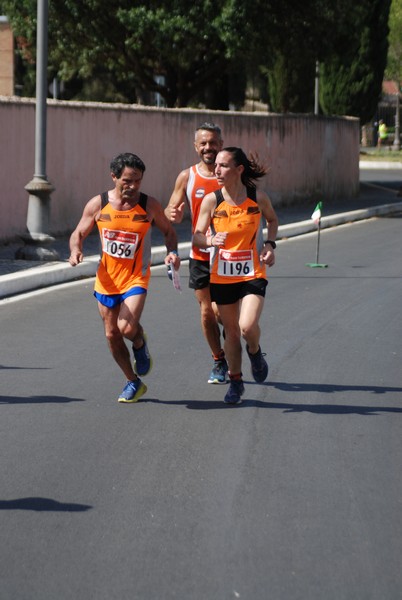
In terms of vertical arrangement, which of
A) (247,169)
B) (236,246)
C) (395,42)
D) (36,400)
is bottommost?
(36,400)

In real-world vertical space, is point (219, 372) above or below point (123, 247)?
below

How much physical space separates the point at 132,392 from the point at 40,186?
8639mm

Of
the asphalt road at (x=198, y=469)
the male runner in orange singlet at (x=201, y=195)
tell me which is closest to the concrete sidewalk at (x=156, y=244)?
the asphalt road at (x=198, y=469)

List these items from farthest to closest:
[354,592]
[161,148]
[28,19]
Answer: [28,19] → [161,148] → [354,592]

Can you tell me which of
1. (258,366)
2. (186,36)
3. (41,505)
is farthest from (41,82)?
(186,36)

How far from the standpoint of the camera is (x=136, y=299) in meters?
8.61

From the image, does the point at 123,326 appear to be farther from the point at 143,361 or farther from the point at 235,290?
the point at 235,290

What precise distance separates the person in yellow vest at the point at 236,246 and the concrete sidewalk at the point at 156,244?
6.22 m

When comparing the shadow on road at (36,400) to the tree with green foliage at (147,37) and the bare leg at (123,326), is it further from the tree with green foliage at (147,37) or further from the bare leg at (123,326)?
the tree with green foliage at (147,37)

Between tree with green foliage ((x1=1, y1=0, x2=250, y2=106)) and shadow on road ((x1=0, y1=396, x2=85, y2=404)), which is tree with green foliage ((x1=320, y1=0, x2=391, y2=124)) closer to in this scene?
tree with green foliage ((x1=1, y1=0, x2=250, y2=106))

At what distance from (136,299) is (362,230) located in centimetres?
1691

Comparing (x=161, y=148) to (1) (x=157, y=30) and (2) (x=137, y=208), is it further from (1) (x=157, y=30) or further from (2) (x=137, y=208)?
(2) (x=137, y=208)

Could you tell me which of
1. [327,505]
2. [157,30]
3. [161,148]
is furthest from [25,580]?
[157,30]

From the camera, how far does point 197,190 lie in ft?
30.4
